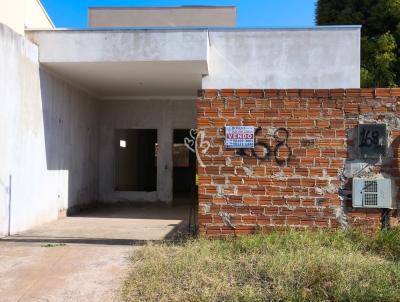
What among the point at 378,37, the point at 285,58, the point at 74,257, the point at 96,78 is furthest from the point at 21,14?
the point at 378,37

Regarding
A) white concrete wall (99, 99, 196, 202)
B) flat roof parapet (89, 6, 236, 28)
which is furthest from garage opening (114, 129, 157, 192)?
flat roof parapet (89, 6, 236, 28)

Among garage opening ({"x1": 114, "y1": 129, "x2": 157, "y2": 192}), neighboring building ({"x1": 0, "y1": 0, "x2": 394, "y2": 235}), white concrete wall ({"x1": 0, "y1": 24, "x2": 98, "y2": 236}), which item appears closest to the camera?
white concrete wall ({"x1": 0, "y1": 24, "x2": 98, "y2": 236})

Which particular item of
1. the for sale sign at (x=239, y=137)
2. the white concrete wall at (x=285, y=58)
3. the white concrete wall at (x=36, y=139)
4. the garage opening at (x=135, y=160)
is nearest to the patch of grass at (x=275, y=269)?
the for sale sign at (x=239, y=137)

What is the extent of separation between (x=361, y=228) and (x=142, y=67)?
220 inches

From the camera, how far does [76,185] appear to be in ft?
39.1

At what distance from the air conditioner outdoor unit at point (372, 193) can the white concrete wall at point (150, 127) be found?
304 inches

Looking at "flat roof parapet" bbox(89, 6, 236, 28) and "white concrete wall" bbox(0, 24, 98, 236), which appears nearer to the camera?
"white concrete wall" bbox(0, 24, 98, 236)

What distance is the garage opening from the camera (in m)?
14.4

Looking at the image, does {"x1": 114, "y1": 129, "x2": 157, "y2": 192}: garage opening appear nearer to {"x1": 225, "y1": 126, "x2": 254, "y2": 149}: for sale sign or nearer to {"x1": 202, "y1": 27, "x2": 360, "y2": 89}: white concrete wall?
{"x1": 202, "y1": 27, "x2": 360, "y2": 89}: white concrete wall

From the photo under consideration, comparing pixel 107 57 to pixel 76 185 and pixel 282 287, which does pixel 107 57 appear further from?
pixel 282 287

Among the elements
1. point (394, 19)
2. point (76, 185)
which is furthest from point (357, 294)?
point (394, 19)

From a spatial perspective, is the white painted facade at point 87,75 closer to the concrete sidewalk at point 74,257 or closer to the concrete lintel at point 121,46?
the concrete lintel at point 121,46

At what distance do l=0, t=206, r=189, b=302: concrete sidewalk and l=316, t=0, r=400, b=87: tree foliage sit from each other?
30.3 ft

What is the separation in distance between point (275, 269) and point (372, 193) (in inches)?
89.8
